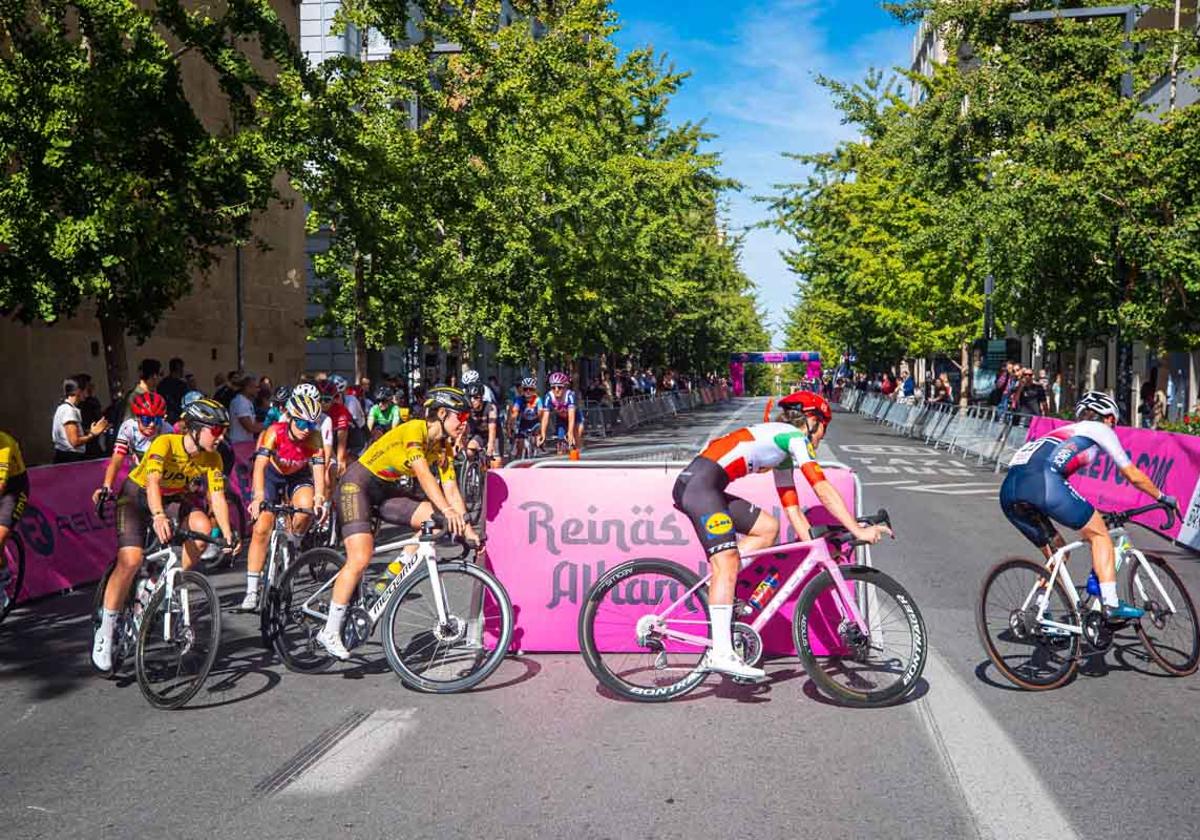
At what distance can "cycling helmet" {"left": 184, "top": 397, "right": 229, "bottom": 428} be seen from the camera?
7.07m

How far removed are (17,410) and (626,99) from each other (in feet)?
Answer: 66.5

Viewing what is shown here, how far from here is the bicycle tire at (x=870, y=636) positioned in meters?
6.18

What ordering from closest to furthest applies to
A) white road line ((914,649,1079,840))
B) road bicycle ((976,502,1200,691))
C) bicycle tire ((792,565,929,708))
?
1. white road line ((914,649,1079,840))
2. bicycle tire ((792,565,929,708))
3. road bicycle ((976,502,1200,691))

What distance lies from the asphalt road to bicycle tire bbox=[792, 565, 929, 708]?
0.11m

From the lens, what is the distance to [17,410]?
22562 millimetres

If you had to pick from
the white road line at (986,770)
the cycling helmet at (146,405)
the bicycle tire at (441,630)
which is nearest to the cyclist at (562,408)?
the cycling helmet at (146,405)

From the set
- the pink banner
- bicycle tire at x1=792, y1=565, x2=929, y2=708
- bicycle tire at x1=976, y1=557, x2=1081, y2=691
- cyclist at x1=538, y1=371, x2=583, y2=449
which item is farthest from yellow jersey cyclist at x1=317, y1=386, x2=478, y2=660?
cyclist at x1=538, y1=371, x2=583, y2=449

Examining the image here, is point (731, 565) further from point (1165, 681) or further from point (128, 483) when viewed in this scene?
point (128, 483)

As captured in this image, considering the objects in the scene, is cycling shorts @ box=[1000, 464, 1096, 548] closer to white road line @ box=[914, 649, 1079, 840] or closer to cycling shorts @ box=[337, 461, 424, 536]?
white road line @ box=[914, 649, 1079, 840]

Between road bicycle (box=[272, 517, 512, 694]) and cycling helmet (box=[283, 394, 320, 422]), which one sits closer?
road bicycle (box=[272, 517, 512, 694])

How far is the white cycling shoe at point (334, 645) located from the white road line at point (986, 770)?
3110mm

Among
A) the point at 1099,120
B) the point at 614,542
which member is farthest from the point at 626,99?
the point at 614,542

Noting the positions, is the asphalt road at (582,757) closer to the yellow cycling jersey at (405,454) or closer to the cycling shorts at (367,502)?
the cycling shorts at (367,502)

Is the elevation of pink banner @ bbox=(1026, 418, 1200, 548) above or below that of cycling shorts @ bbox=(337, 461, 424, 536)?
below
